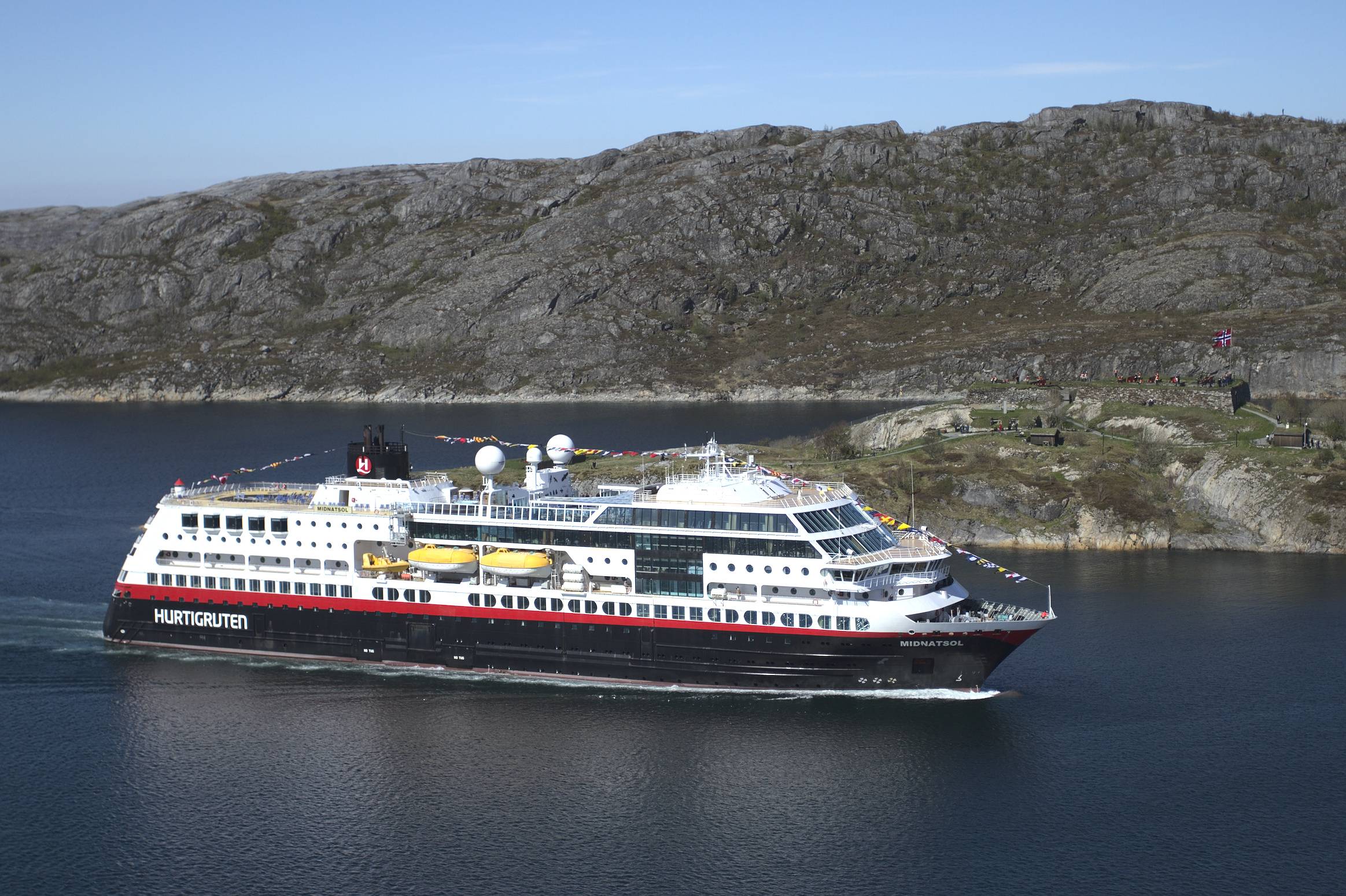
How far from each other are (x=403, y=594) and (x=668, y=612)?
46.1ft

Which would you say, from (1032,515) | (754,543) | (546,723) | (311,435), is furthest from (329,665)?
(311,435)

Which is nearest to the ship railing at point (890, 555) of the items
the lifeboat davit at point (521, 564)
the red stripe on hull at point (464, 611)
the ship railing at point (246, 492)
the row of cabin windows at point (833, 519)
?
the row of cabin windows at point (833, 519)

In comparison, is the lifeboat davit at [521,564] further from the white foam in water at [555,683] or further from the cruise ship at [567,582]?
the white foam in water at [555,683]

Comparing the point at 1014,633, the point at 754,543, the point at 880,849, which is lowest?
the point at 880,849

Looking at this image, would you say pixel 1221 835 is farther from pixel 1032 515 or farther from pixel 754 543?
pixel 1032 515

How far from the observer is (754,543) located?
62.2 m

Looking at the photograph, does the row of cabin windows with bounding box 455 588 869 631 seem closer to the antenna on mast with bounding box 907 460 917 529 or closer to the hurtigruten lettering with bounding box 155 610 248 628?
the hurtigruten lettering with bounding box 155 610 248 628

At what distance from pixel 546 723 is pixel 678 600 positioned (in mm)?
8586

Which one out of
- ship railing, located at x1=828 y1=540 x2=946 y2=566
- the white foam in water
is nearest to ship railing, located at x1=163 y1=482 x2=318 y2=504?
the white foam in water

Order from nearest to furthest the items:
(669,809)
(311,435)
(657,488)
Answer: (669,809), (657,488), (311,435)

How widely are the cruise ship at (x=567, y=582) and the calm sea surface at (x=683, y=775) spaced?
1.57 metres

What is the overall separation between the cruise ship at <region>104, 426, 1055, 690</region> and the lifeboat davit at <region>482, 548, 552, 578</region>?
0.41 feet

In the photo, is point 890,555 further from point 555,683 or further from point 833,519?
point 555,683

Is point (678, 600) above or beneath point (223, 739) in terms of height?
above
